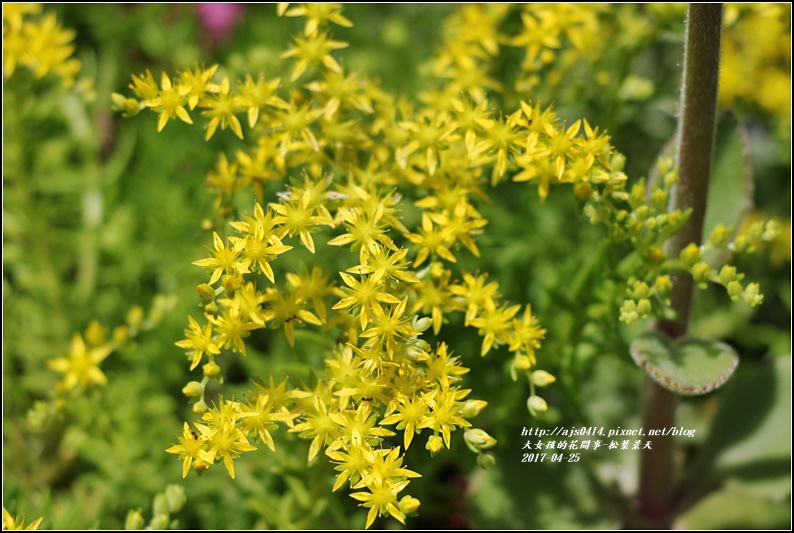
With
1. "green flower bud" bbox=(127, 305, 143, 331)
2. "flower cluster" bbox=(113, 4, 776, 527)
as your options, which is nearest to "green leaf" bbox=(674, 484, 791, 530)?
"flower cluster" bbox=(113, 4, 776, 527)

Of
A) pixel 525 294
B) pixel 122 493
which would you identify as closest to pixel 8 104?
pixel 122 493

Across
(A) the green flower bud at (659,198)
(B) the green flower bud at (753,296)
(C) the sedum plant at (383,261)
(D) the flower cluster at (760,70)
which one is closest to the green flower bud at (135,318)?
(C) the sedum plant at (383,261)

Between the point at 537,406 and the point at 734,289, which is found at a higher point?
the point at 734,289

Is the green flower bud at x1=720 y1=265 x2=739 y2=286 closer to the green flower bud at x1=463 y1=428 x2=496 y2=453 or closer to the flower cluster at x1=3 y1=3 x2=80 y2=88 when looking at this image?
the green flower bud at x1=463 y1=428 x2=496 y2=453

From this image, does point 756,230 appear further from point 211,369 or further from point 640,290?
point 211,369

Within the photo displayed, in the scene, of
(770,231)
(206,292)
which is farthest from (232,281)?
(770,231)

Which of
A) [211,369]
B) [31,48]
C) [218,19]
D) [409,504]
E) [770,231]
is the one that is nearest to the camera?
[409,504]

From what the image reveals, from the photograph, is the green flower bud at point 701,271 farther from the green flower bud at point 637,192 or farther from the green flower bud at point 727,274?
the green flower bud at point 637,192

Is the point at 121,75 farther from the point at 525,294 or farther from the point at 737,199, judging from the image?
the point at 737,199
